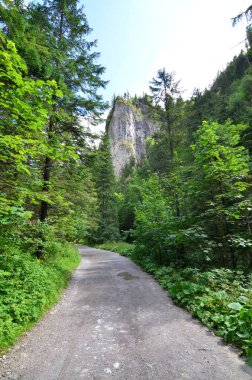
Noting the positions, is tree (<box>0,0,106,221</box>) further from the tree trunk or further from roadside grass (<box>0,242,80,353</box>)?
roadside grass (<box>0,242,80,353</box>)

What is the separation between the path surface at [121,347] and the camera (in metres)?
2.96

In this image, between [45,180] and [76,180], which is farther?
[76,180]

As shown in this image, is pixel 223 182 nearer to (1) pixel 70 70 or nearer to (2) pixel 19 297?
(2) pixel 19 297

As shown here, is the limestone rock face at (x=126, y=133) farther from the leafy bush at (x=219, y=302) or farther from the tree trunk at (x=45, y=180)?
the leafy bush at (x=219, y=302)

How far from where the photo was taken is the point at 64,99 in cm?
868

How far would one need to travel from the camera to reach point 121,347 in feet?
12.0

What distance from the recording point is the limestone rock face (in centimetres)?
7525

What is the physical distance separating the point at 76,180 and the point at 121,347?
7116 millimetres

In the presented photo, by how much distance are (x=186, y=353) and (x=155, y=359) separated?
1.83 feet

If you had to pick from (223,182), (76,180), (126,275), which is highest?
(76,180)

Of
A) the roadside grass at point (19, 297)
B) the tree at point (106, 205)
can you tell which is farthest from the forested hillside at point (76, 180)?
the tree at point (106, 205)

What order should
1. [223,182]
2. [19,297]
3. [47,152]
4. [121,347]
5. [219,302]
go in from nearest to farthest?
[121,347], [47,152], [19,297], [219,302], [223,182]

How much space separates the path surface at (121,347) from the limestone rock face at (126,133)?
225ft

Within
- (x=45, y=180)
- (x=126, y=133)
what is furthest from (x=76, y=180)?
(x=126, y=133)
